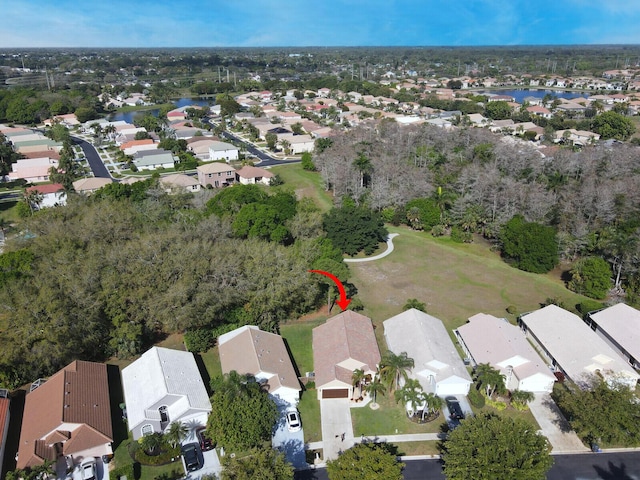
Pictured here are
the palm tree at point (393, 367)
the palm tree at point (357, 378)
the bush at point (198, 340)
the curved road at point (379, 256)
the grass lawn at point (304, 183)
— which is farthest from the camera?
the grass lawn at point (304, 183)

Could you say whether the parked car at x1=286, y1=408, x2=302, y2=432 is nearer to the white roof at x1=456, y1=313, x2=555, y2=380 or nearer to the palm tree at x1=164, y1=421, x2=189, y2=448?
the palm tree at x1=164, y1=421, x2=189, y2=448

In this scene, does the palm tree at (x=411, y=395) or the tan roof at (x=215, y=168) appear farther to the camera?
the tan roof at (x=215, y=168)

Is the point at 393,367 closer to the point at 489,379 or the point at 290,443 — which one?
the point at 489,379

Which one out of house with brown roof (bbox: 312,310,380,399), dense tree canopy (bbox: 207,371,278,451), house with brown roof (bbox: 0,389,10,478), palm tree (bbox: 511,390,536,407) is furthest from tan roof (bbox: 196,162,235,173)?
palm tree (bbox: 511,390,536,407)

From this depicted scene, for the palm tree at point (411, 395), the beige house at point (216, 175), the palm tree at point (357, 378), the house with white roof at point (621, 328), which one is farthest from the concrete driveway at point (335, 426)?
the beige house at point (216, 175)

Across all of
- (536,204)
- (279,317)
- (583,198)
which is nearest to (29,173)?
(279,317)

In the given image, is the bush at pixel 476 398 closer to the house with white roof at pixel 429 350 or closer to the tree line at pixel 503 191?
the house with white roof at pixel 429 350

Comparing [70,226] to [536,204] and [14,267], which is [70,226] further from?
[536,204]
